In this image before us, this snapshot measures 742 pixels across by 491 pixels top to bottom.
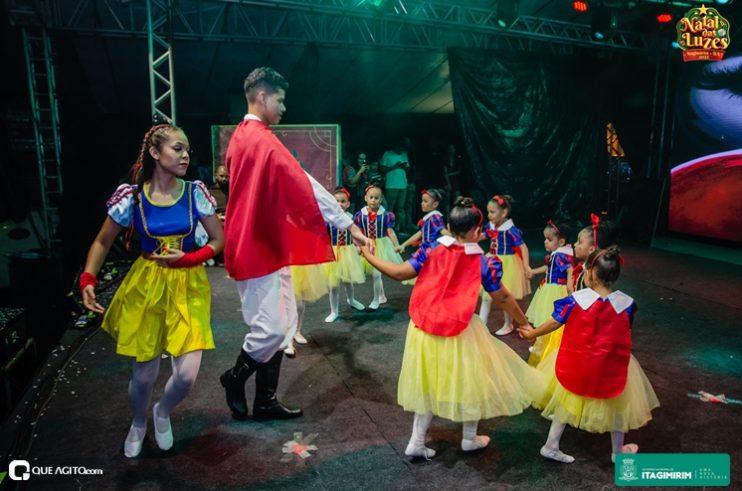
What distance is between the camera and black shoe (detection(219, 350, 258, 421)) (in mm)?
3396

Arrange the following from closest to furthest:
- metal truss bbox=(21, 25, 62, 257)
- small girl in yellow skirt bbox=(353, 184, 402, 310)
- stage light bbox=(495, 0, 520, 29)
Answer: small girl in yellow skirt bbox=(353, 184, 402, 310), metal truss bbox=(21, 25, 62, 257), stage light bbox=(495, 0, 520, 29)

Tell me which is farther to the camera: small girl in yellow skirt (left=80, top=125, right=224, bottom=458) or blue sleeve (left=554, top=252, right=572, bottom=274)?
blue sleeve (left=554, top=252, right=572, bottom=274)

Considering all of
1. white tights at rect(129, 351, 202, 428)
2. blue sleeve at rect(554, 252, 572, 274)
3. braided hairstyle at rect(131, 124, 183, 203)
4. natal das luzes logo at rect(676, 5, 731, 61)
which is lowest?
white tights at rect(129, 351, 202, 428)

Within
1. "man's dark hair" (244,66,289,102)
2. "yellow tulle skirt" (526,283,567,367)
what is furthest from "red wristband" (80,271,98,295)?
"yellow tulle skirt" (526,283,567,367)

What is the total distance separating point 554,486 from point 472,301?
41.5 inches

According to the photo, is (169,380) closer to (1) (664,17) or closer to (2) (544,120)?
(2) (544,120)

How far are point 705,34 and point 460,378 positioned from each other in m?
9.58

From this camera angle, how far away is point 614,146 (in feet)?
41.9

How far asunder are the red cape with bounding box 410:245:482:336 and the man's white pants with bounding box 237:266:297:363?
82cm

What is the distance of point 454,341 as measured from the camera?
9.51 feet

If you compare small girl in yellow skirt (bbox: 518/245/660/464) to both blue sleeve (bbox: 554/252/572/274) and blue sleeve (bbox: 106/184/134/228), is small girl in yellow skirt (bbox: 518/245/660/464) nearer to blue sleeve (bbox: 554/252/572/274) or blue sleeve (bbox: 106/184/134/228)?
blue sleeve (bbox: 554/252/572/274)

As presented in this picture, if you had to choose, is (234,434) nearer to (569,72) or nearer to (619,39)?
(569,72)

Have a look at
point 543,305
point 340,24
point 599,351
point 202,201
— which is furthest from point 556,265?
point 340,24

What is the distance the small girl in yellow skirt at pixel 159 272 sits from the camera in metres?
2.90
